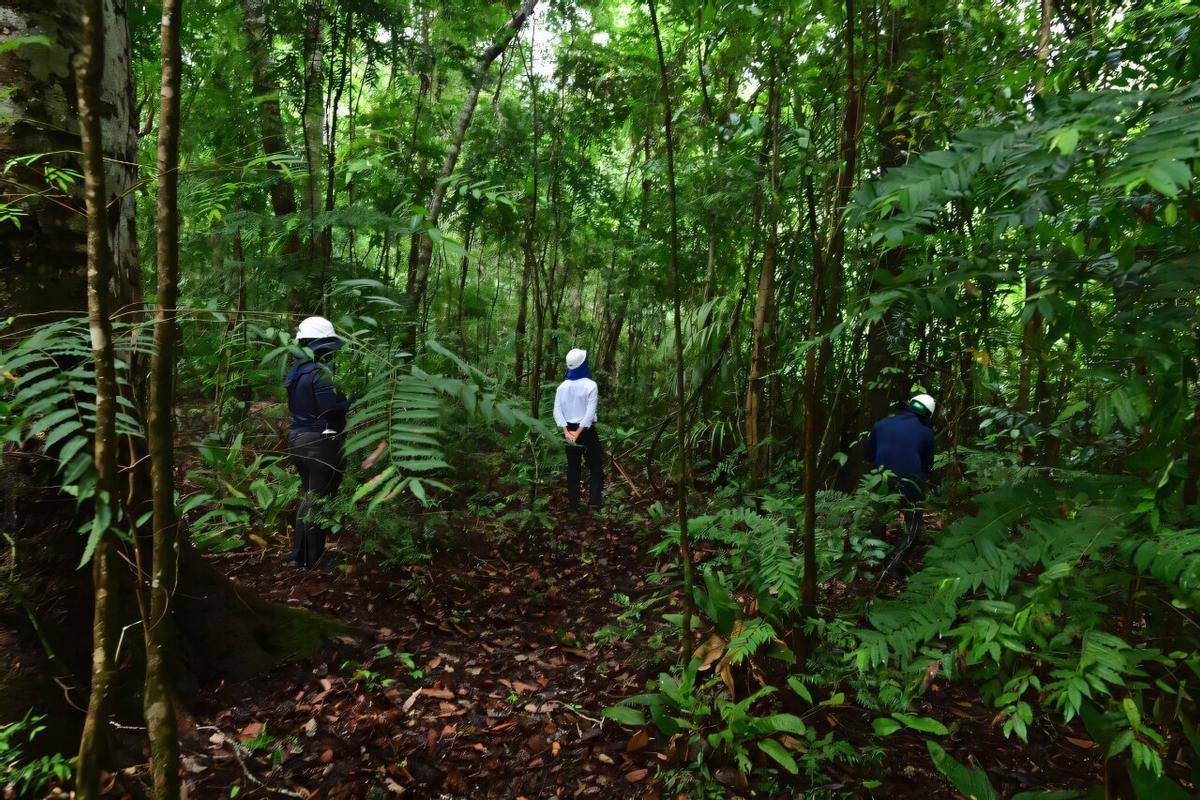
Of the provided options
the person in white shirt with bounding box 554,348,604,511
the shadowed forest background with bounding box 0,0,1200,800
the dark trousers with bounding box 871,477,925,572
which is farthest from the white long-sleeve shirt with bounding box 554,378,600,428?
the dark trousers with bounding box 871,477,925,572

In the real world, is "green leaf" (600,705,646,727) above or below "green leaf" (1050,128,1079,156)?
below

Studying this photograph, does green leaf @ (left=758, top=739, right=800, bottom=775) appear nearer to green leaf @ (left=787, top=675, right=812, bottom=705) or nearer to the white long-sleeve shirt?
green leaf @ (left=787, top=675, right=812, bottom=705)

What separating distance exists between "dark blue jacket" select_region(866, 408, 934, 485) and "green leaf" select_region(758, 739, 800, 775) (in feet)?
9.10

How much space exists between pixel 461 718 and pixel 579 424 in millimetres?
3851

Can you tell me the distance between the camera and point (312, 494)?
414 centimetres

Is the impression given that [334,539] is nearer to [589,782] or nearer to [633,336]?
[589,782]

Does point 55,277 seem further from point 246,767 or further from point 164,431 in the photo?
point 246,767

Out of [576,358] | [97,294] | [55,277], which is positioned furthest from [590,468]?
[97,294]

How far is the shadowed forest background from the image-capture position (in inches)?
57.8

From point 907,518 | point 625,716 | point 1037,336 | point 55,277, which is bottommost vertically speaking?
point 625,716

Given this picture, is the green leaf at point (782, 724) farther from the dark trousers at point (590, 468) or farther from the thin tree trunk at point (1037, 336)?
the dark trousers at point (590, 468)

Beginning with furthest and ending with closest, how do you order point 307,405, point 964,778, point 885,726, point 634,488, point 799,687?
point 634,488 → point 307,405 → point 799,687 → point 885,726 → point 964,778

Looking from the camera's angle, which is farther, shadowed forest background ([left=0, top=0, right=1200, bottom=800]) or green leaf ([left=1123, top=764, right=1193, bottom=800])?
green leaf ([left=1123, top=764, right=1193, bottom=800])

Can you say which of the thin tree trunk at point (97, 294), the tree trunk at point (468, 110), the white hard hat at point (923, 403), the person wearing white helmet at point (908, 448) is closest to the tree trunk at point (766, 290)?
the person wearing white helmet at point (908, 448)
